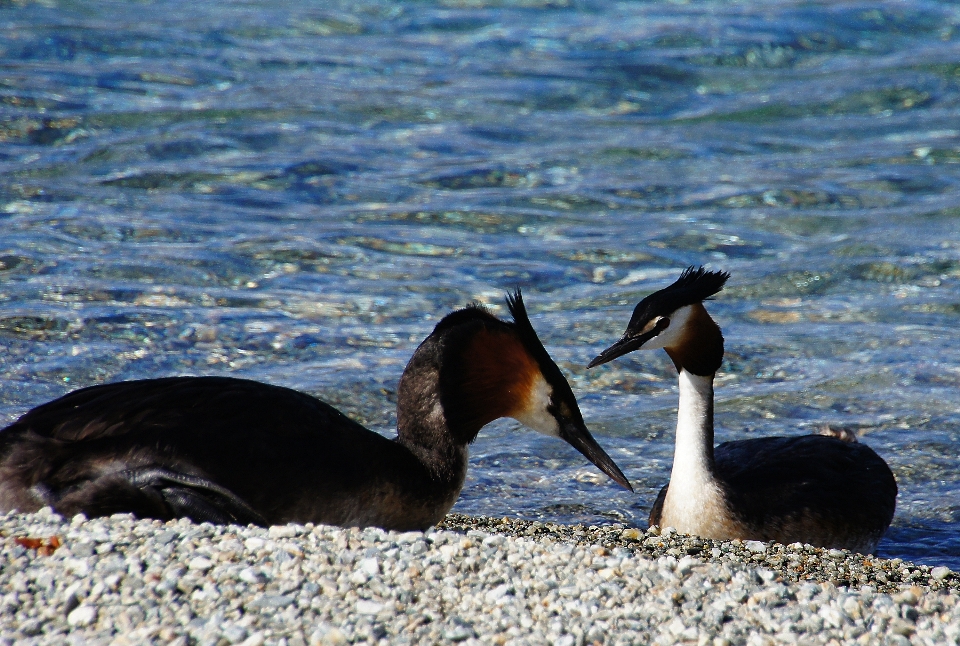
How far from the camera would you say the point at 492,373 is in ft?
18.3

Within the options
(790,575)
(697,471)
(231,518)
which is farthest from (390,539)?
(697,471)

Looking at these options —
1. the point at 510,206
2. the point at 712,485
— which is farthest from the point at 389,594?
the point at 510,206

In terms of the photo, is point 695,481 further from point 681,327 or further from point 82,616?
point 82,616

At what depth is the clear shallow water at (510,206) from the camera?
8062 mm

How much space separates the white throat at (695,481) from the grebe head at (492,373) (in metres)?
0.79

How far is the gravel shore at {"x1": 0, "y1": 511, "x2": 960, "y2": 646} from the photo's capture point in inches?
150

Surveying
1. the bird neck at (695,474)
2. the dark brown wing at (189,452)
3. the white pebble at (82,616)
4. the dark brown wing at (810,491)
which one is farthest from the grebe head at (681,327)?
the white pebble at (82,616)

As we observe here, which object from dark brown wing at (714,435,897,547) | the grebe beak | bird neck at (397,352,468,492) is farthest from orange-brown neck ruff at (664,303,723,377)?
bird neck at (397,352,468,492)

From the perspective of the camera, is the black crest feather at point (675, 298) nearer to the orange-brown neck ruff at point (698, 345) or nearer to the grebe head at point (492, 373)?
the orange-brown neck ruff at point (698, 345)

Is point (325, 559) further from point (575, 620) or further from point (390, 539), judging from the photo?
point (575, 620)

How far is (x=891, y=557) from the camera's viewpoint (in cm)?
641

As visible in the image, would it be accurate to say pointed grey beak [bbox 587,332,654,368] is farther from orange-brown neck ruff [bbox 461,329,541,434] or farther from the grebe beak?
orange-brown neck ruff [bbox 461,329,541,434]

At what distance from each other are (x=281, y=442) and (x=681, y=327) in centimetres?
220

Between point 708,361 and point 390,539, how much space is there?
7.82 ft
